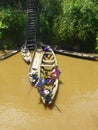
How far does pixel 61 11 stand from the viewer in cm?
2017

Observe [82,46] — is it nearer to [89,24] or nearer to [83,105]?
[89,24]

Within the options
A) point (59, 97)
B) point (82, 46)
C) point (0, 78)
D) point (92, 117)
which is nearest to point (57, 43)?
point (82, 46)

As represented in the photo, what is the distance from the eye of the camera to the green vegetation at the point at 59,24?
19.2 meters

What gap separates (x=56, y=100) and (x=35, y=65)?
10.7 feet

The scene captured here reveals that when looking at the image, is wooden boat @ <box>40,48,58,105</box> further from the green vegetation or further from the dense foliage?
the dense foliage

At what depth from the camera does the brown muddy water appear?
11906 mm

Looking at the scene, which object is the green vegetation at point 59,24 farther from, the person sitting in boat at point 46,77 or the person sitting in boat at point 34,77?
the person sitting in boat at point 34,77

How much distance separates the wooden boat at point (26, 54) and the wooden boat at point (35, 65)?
0.35 m

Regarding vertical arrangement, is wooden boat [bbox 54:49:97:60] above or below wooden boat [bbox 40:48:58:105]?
below

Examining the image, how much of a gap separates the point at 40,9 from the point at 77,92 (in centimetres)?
812

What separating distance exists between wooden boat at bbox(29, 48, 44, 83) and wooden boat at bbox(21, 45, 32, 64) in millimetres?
353

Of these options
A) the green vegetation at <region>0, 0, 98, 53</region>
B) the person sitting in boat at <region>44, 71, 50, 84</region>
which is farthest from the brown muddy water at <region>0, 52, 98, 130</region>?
the green vegetation at <region>0, 0, 98, 53</region>

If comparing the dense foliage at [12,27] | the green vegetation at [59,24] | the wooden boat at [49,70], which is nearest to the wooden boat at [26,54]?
the wooden boat at [49,70]

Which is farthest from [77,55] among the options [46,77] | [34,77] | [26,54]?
[34,77]
